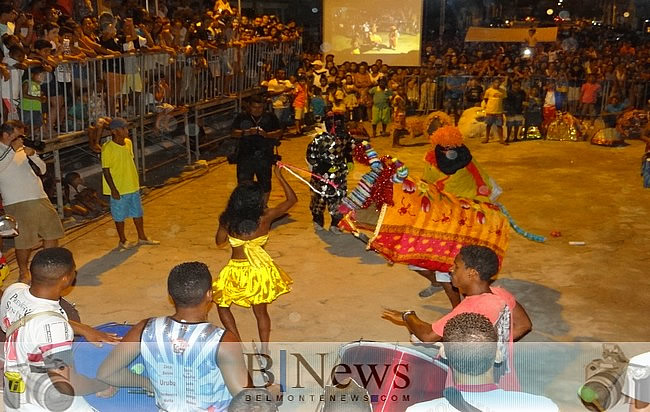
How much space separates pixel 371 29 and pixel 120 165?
1435cm

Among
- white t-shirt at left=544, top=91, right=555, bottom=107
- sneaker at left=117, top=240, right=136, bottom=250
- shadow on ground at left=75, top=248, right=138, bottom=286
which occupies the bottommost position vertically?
shadow on ground at left=75, top=248, right=138, bottom=286

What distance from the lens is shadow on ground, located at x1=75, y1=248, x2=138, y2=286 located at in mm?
8008

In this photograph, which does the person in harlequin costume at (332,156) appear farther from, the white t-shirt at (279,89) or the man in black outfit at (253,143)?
the white t-shirt at (279,89)

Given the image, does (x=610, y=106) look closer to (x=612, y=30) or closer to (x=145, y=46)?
(x=145, y=46)

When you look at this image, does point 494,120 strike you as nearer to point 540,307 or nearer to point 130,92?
point 130,92

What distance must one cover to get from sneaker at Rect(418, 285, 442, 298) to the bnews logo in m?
1.80

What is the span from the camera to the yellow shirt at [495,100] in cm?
1642

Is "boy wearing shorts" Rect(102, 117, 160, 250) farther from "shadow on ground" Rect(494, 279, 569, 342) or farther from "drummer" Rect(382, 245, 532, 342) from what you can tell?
"drummer" Rect(382, 245, 532, 342)

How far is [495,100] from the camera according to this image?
16453mm

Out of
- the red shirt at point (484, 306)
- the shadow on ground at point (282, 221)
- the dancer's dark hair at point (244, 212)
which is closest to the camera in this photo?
the red shirt at point (484, 306)

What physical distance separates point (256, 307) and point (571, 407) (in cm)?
232

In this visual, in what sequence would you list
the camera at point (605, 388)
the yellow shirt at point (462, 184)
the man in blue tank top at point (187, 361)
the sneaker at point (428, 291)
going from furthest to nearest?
the yellow shirt at point (462, 184) < the sneaker at point (428, 291) < the camera at point (605, 388) < the man in blue tank top at point (187, 361)

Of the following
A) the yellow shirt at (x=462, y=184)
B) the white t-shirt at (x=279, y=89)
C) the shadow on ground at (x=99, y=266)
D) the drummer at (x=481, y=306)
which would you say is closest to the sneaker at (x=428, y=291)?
the yellow shirt at (x=462, y=184)

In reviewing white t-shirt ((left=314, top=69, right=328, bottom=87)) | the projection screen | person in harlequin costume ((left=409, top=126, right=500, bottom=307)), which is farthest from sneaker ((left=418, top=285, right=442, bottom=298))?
the projection screen
